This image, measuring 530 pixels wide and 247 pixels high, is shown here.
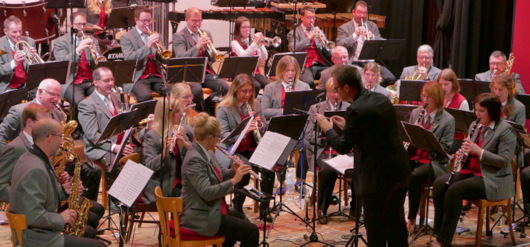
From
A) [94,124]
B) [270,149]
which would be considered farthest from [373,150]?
[94,124]

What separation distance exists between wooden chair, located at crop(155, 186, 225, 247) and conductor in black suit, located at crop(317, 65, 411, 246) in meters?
1.17

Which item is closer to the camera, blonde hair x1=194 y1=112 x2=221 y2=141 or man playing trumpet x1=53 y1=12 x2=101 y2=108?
blonde hair x1=194 y1=112 x2=221 y2=141

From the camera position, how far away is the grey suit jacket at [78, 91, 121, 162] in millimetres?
6926

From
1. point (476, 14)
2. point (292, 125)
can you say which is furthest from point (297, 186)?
point (476, 14)

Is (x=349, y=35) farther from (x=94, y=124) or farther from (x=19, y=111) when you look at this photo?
(x=19, y=111)

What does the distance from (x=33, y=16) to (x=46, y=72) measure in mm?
3200

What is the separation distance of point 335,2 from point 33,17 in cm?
519

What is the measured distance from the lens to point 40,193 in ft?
15.1

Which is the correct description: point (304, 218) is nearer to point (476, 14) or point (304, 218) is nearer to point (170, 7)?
point (476, 14)

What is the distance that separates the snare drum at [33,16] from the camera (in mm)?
10344

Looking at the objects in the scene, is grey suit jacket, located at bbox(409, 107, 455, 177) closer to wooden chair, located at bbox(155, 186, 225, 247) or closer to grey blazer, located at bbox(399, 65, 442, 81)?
grey blazer, located at bbox(399, 65, 442, 81)

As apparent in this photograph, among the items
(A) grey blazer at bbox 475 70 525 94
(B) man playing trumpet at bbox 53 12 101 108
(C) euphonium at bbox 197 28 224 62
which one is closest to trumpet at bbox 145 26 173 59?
(C) euphonium at bbox 197 28 224 62

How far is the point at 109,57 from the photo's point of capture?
9.92 meters

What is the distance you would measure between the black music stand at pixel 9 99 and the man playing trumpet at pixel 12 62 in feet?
4.62
